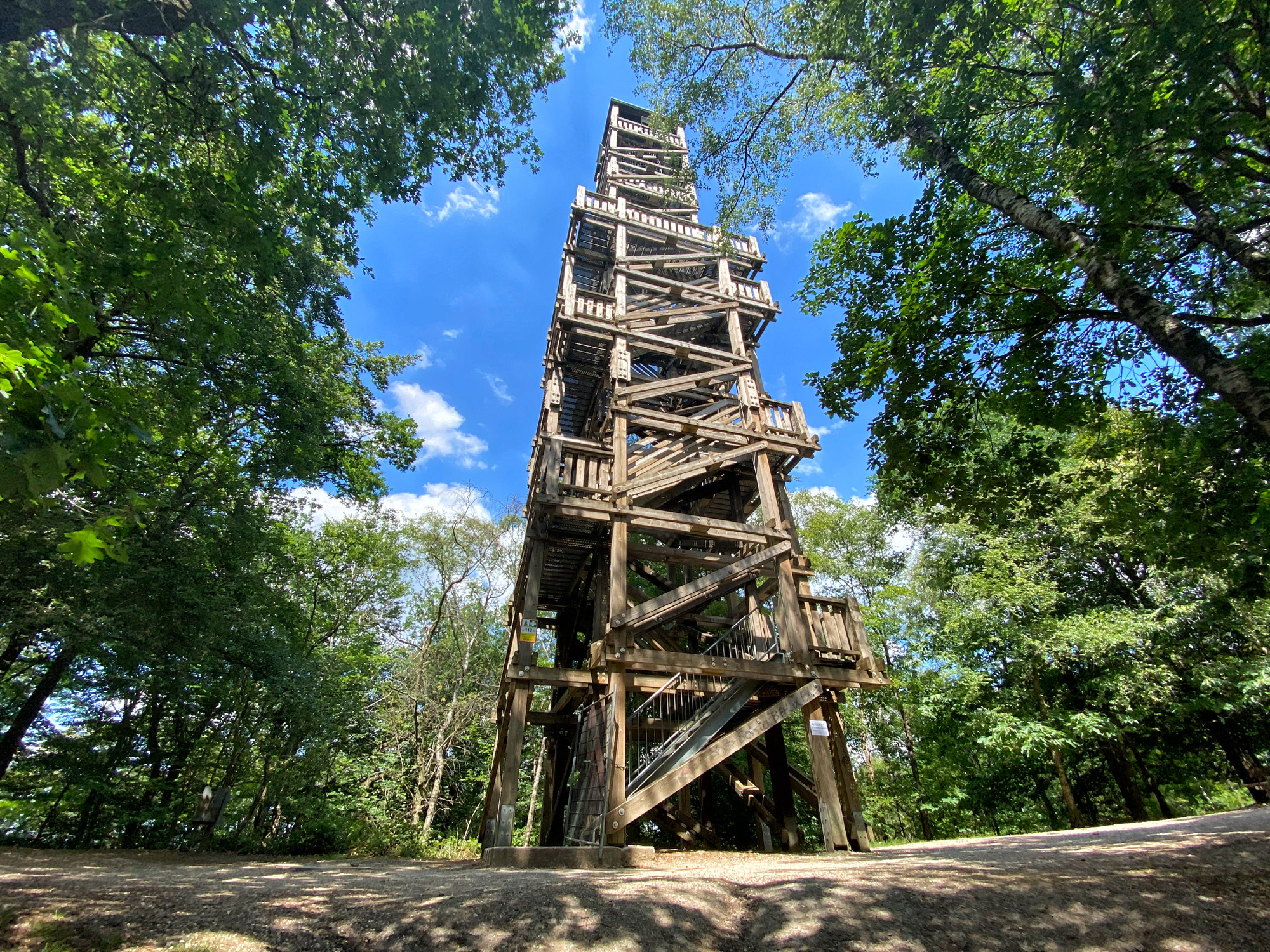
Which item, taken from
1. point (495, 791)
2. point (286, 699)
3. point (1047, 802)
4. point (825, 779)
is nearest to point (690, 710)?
point (825, 779)

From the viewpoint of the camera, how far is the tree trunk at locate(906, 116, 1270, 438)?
4.18 meters

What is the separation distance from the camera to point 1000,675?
16828 millimetres

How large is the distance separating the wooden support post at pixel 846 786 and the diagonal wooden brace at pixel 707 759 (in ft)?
2.48

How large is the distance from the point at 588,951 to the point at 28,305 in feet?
15.2

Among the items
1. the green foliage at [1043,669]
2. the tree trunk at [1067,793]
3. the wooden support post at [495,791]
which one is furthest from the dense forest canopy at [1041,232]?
the tree trunk at [1067,793]

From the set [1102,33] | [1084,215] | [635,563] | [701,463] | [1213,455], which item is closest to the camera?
[1102,33]

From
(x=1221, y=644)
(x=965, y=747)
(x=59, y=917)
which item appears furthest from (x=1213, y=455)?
(x=965, y=747)

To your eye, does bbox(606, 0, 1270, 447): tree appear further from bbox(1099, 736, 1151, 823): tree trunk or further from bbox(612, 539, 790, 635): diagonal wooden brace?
bbox(1099, 736, 1151, 823): tree trunk

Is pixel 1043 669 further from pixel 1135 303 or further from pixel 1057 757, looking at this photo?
pixel 1135 303

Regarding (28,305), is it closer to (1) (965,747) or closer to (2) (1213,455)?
(2) (1213,455)

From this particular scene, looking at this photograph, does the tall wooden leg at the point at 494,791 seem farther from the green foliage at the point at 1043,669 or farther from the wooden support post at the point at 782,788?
the green foliage at the point at 1043,669

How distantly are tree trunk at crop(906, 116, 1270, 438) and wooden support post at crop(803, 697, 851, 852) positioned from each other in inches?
232

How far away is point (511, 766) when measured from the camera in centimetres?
788

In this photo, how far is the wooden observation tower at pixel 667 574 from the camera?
7969mm
